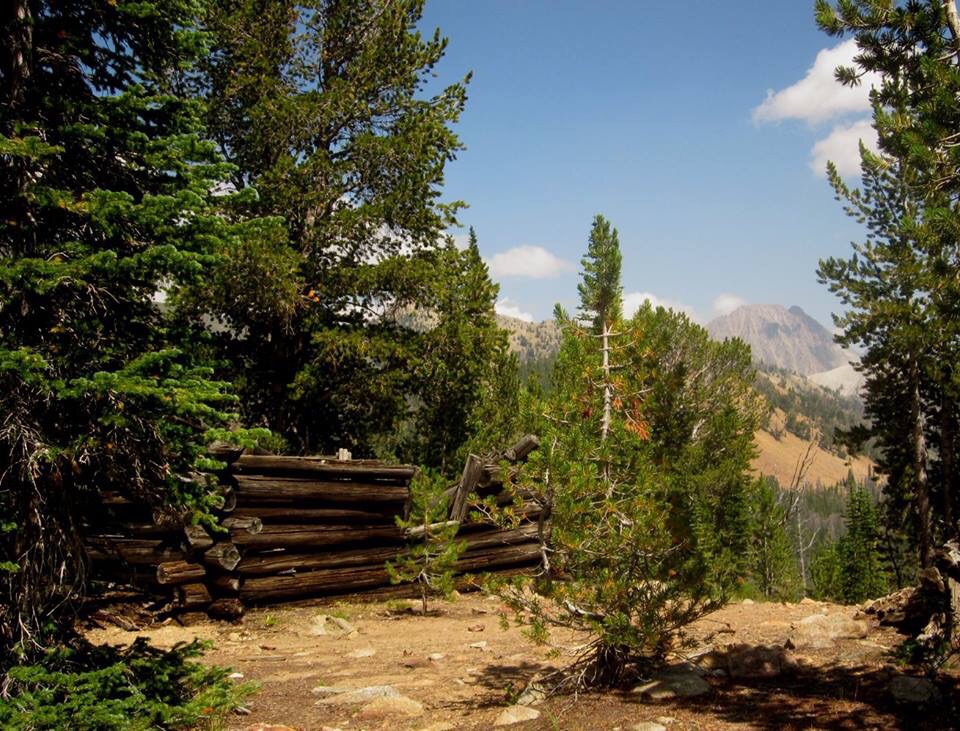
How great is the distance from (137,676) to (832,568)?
38177 mm

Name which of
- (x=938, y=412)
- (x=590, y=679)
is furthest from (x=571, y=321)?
(x=938, y=412)

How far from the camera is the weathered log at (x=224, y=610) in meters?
9.52

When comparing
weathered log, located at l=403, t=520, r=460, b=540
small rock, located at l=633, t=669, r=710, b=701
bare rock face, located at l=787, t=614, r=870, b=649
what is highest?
weathered log, located at l=403, t=520, r=460, b=540

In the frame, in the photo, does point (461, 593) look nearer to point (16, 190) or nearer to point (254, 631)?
point (254, 631)

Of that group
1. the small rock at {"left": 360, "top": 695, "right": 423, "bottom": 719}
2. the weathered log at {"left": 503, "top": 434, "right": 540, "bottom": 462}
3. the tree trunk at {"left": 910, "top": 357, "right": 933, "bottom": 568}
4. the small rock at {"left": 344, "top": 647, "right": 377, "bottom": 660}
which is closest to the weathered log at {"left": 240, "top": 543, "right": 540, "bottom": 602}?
the weathered log at {"left": 503, "top": 434, "right": 540, "bottom": 462}

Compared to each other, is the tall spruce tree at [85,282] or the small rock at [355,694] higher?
the tall spruce tree at [85,282]

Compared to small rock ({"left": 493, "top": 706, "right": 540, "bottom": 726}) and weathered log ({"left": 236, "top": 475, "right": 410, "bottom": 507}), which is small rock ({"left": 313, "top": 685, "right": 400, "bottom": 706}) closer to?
small rock ({"left": 493, "top": 706, "right": 540, "bottom": 726})

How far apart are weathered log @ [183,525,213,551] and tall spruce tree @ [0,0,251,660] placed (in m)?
5.11

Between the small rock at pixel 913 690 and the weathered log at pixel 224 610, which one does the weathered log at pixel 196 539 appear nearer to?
the weathered log at pixel 224 610

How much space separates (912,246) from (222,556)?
1454 centimetres

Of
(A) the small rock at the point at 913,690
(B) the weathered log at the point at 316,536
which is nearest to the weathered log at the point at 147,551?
(B) the weathered log at the point at 316,536

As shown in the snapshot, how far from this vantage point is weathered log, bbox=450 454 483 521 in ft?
37.2

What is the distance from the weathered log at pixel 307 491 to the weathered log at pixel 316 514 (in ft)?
0.37

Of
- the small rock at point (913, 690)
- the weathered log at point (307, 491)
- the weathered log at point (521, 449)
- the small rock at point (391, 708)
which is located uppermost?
the weathered log at point (521, 449)
